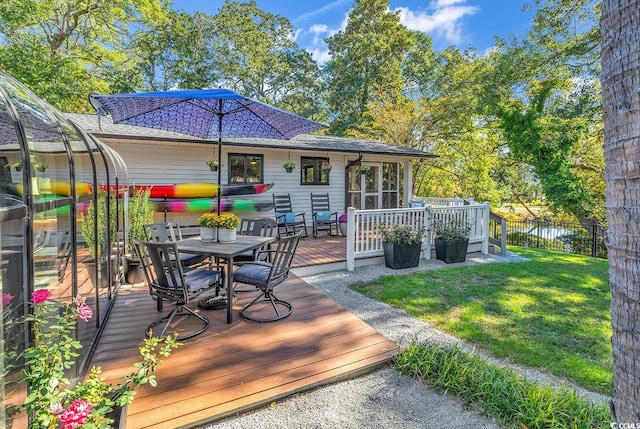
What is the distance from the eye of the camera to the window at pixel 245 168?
28.0 feet

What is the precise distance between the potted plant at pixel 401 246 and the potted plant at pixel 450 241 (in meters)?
0.72

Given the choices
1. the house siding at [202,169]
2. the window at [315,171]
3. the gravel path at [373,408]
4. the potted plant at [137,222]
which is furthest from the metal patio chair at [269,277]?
the window at [315,171]

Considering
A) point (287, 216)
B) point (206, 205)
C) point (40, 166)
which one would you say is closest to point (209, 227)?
point (40, 166)

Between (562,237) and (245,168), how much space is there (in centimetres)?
1251

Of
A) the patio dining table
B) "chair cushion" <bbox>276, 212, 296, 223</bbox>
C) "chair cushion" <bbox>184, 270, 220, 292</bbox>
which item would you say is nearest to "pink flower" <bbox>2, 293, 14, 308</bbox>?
"chair cushion" <bbox>184, 270, 220, 292</bbox>

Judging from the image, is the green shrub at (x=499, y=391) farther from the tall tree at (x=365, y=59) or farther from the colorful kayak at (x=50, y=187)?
the tall tree at (x=365, y=59)

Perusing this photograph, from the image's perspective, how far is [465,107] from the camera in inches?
564

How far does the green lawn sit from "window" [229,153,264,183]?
490 cm

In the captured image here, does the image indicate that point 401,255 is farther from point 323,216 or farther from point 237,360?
point 237,360

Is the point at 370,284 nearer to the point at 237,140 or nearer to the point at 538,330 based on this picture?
the point at 538,330

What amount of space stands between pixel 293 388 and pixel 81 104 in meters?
16.5

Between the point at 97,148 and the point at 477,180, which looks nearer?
the point at 97,148

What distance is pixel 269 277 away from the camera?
350cm

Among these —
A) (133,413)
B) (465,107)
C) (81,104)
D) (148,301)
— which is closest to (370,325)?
(133,413)
